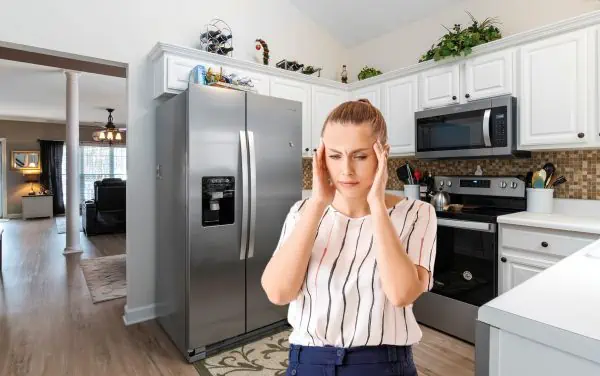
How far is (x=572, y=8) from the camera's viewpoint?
245 centimetres

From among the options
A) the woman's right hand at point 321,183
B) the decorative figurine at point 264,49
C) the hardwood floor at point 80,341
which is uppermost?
the decorative figurine at point 264,49

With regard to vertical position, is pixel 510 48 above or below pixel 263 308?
above

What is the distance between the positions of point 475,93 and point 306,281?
8.14 ft

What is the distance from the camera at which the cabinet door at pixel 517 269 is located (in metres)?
2.13

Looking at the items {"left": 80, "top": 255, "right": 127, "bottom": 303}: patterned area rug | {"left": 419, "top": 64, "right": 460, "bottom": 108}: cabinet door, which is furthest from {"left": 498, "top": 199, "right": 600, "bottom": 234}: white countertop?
{"left": 80, "top": 255, "right": 127, "bottom": 303}: patterned area rug

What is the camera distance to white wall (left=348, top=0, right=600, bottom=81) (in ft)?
8.32

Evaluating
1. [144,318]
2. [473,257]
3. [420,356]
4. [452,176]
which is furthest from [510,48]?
[144,318]

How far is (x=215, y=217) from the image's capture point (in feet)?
7.79

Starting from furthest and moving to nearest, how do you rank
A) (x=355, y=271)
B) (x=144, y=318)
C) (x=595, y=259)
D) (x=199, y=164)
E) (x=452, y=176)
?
(x=452, y=176), (x=144, y=318), (x=199, y=164), (x=595, y=259), (x=355, y=271)

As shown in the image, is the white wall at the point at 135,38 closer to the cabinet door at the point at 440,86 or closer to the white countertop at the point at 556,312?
the cabinet door at the point at 440,86

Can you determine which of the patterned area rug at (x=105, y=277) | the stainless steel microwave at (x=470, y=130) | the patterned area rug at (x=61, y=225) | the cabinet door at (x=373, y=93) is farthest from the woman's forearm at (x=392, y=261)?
the patterned area rug at (x=61, y=225)

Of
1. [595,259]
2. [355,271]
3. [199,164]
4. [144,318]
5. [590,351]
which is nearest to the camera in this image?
[590,351]

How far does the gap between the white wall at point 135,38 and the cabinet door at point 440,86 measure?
1693 millimetres

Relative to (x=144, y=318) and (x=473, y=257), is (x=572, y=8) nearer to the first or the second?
(x=473, y=257)
